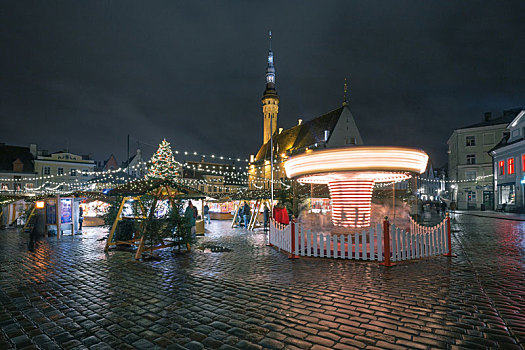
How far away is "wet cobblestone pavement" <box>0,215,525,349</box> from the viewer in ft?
12.6

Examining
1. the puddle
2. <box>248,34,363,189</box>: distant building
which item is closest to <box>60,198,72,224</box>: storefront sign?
the puddle

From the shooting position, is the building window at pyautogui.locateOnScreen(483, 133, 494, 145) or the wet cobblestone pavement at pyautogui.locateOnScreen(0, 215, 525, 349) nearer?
the wet cobblestone pavement at pyautogui.locateOnScreen(0, 215, 525, 349)

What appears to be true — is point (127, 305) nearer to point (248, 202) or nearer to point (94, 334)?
point (94, 334)

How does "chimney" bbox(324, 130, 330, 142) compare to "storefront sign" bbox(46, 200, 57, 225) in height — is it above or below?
above

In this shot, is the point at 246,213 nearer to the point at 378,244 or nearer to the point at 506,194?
the point at 378,244

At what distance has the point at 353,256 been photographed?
906 centimetres

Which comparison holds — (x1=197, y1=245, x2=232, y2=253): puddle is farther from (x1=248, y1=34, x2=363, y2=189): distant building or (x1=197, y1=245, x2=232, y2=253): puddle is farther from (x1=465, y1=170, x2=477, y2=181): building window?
(x1=465, y1=170, x2=477, y2=181): building window

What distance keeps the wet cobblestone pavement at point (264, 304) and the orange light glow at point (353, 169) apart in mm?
2599

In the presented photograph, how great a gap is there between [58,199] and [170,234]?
395 inches

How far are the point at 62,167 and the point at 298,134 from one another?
40.5m

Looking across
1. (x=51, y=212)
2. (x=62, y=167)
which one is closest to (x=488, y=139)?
(x=51, y=212)

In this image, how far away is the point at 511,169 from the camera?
105 feet

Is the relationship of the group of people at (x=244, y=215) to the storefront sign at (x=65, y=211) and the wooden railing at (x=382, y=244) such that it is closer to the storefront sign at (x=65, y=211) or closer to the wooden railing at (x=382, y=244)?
the storefront sign at (x=65, y=211)

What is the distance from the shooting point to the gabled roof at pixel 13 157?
4578 cm
